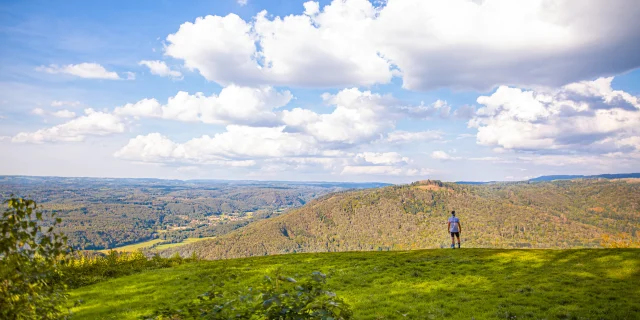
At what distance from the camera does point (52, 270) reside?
5000mm

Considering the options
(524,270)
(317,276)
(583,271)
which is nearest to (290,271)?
(524,270)

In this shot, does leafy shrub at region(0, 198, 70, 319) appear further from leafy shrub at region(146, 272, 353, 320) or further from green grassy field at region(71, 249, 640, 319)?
green grassy field at region(71, 249, 640, 319)


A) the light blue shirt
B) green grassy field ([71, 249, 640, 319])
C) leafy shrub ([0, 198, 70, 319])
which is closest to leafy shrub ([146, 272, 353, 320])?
leafy shrub ([0, 198, 70, 319])

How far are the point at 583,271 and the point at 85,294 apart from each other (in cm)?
2923

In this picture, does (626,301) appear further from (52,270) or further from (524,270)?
(52,270)

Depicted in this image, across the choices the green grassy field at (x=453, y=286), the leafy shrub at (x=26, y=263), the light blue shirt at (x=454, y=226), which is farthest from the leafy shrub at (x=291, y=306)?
the light blue shirt at (x=454, y=226)

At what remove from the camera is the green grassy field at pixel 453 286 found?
1340 centimetres

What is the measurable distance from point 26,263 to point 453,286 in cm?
1772

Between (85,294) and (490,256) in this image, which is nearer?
A: (85,294)

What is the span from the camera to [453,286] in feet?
57.3

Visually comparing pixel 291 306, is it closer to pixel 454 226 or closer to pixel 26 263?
pixel 26 263

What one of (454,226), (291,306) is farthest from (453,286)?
(454,226)

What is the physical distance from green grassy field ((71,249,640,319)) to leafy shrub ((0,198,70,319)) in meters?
11.2

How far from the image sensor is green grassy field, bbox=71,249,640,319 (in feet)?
44.0
